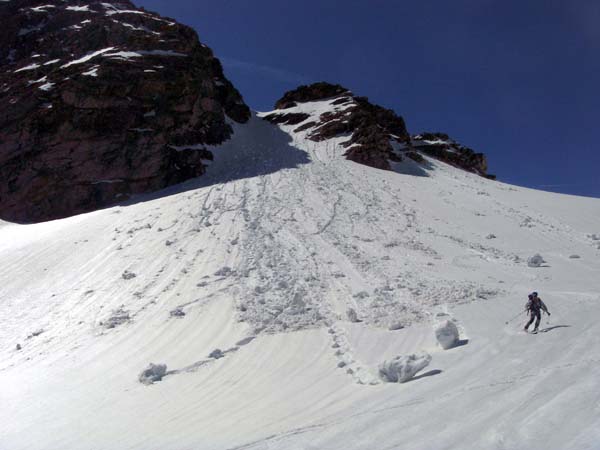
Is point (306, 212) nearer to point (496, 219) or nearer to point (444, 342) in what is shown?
point (496, 219)

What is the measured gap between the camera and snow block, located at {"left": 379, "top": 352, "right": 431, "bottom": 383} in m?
6.10

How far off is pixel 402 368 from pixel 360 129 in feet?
103

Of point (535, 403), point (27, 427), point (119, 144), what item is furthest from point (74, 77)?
point (535, 403)

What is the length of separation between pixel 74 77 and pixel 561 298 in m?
30.6

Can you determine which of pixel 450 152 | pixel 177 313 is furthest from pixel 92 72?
pixel 450 152

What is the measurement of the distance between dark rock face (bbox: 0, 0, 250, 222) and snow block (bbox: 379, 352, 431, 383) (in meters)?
23.0

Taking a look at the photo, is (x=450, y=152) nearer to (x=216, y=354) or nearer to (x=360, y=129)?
(x=360, y=129)

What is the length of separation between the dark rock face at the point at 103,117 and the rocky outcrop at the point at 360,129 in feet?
32.2

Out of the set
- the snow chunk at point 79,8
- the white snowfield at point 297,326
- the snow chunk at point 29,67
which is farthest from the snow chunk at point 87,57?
the white snowfield at point 297,326

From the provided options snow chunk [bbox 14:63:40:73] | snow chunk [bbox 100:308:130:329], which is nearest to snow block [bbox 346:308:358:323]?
snow chunk [bbox 100:308:130:329]

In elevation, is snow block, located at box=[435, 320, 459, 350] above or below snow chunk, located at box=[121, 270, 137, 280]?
below

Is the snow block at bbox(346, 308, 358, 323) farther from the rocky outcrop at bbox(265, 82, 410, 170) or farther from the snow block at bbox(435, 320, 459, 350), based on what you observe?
the rocky outcrop at bbox(265, 82, 410, 170)

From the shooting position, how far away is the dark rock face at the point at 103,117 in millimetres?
26125

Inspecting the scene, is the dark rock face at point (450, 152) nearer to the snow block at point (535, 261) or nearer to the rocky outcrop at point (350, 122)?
the rocky outcrop at point (350, 122)
